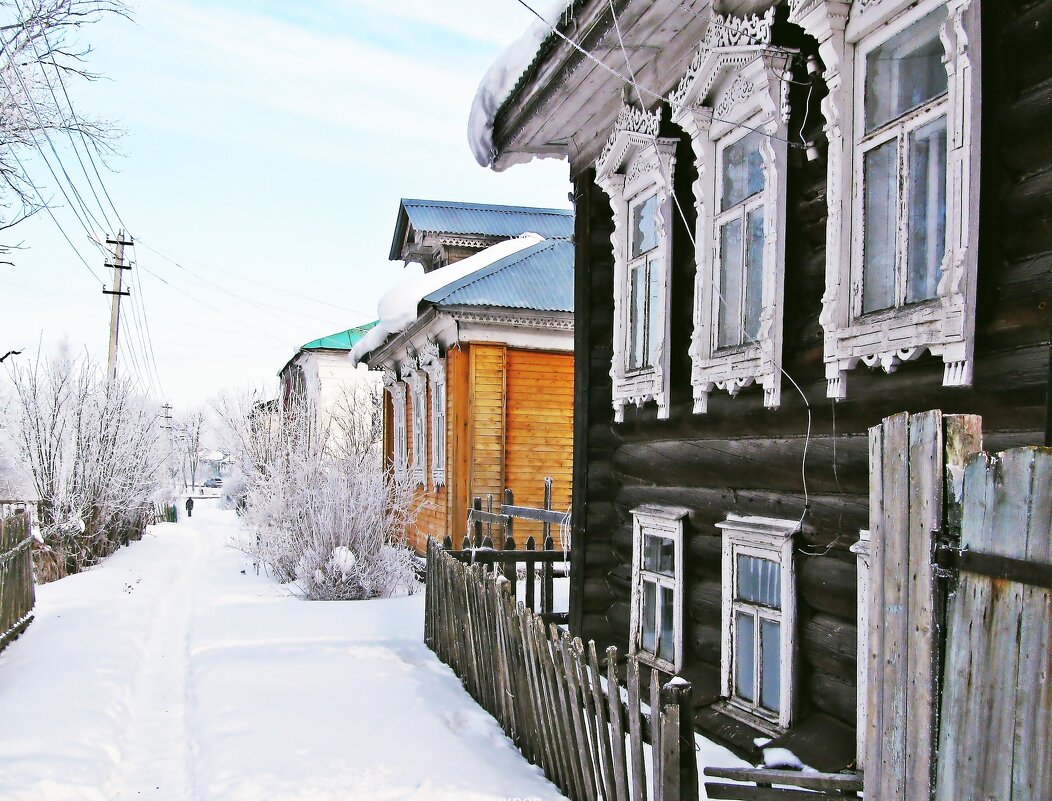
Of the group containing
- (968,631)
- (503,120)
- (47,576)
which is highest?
(503,120)

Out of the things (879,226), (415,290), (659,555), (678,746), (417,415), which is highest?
(415,290)

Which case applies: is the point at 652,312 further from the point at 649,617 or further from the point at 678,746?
the point at 678,746

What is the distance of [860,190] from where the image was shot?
4.07 meters

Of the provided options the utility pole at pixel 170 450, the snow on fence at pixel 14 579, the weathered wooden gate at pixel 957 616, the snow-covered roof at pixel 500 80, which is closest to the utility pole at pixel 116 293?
the utility pole at pixel 170 450

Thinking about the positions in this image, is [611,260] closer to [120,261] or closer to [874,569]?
[874,569]

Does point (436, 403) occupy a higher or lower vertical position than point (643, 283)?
lower

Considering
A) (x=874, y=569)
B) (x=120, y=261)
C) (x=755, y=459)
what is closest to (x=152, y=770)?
(x=755, y=459)

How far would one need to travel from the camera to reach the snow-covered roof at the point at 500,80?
603cm

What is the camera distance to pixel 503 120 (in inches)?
290

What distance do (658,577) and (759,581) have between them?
1.30 meters

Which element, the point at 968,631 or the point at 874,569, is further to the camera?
the point at 874,569

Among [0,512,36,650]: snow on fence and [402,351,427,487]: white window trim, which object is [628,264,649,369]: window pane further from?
[402,351,427,487]: white window trim

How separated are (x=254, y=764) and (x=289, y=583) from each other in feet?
29.1

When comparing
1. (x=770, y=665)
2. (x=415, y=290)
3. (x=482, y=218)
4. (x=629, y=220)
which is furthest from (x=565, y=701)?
(x=482, y=218)
